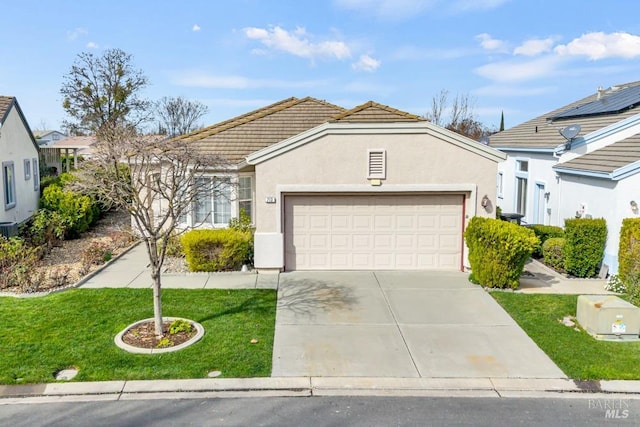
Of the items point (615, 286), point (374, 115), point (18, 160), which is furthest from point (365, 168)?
point (18, 160)

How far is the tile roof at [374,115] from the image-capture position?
1332 centimetres

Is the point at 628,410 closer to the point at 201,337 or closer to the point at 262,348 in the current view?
the point at 262,348

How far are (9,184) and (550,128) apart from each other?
1955 cm

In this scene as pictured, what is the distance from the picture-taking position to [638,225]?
11.1 m

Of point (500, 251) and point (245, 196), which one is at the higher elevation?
point (245, 196)

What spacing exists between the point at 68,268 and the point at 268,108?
30.5 feet

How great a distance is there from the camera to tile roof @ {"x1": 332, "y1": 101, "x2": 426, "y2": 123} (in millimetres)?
13320

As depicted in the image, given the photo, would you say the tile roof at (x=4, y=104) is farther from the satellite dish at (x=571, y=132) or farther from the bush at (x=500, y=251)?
the satellite dish at (x=571, y=132)

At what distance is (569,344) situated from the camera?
8.48 metres

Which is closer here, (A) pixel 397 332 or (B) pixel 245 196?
(A) pixel 397 332

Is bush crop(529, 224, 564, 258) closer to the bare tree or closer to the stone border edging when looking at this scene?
the bare tree

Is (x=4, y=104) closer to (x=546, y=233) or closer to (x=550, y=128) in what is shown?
(x=546, y=233)

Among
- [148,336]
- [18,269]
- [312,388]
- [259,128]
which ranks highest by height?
[259,128]

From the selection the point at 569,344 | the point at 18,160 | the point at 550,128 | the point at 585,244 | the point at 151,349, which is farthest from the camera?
the point at 550,128
